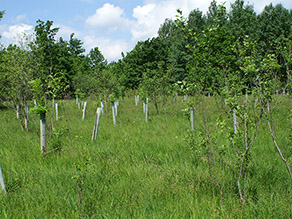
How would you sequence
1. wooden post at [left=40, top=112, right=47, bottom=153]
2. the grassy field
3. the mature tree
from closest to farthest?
the grassy field → wooden post at [left=40, top=112, right=47, bottom=153] → the mature tree

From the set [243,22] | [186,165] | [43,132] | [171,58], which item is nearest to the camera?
[186,165]

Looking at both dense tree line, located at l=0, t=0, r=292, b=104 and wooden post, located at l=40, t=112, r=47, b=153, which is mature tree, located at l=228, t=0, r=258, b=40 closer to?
dense tree line, located at l=0, t=0, r=292, b=104

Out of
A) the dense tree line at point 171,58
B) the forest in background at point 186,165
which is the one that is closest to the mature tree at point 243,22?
the dense tree line at point 171,58

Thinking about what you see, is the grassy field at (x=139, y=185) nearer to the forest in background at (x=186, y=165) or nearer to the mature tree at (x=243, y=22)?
the forest in background at (x=186, y=165)

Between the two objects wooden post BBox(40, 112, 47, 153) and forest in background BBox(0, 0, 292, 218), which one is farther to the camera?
wooden post BBox(40, 112, 47, 153)

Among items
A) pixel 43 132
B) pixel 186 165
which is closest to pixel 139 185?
pixel 186 165

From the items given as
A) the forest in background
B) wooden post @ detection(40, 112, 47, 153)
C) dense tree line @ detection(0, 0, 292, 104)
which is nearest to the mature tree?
dense tree line @ detection(0, 0, 292, 104)

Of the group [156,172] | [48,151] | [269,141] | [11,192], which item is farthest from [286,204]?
[48,151]

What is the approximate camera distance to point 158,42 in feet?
142

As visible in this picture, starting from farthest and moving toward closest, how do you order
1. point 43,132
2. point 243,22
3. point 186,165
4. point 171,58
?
point 171,58
point 243,22
point 43,132
point 186,165

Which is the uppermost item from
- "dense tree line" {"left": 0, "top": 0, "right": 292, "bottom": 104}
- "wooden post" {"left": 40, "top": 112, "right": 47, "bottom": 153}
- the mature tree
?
the mature tree

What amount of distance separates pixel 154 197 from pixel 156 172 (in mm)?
793

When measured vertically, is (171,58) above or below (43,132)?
above

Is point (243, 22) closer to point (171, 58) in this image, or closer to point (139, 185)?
point (171, 58)
